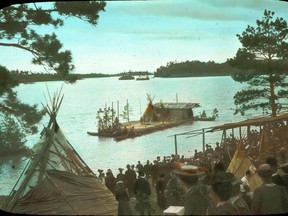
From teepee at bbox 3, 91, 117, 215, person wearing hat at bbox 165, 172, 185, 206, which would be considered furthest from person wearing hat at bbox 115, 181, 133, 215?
person wearing hat at bbox 165, 172, 185, 206

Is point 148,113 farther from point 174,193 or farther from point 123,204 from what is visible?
point 174,193

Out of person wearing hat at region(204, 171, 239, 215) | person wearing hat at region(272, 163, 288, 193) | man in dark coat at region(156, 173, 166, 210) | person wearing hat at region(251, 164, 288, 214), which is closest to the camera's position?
person wearing hat at region(204, 171, 239, 215)

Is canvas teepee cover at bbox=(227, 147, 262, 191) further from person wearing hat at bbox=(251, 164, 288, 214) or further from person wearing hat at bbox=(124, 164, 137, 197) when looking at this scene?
person wearing hat at bbox=(251, 164, 288, 214)

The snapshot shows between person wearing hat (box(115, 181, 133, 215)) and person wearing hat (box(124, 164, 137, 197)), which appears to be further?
person wearing hat (box(124, 164, 137, 197))

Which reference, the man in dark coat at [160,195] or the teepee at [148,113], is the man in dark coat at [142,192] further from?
the teepee at [148,113]

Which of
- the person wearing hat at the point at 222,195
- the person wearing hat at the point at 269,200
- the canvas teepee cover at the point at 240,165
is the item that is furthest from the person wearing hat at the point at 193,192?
the canvas teepee cover at the point at 240,165

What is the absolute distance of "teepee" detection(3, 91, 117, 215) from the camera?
3.36 meters

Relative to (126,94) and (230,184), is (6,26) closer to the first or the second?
(126,94)

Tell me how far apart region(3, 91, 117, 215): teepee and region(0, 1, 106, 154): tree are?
Result: 450 millimetres

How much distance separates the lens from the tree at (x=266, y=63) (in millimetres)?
5577

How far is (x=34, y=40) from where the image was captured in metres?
4.23

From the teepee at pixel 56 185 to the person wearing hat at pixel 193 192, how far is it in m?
1.20

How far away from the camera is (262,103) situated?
7453 mm

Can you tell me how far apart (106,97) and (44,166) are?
3.05ft
